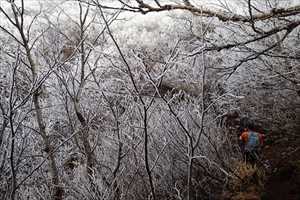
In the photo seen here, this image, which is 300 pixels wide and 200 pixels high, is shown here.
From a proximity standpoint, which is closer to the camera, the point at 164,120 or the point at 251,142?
the point at 251,142

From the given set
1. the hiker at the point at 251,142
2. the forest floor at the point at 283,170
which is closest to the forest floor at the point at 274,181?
the forest floor at the point at 283,170

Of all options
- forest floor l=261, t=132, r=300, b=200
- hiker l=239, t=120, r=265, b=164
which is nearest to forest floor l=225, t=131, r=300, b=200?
forest floor l=261, t=132, r=300, b=200

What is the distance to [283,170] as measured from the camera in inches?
257

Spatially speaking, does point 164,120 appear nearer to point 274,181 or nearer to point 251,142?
point 251,142

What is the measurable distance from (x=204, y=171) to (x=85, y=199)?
2.34 m

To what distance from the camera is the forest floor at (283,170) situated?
5.98 metres

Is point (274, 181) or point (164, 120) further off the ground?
point (164, 120)

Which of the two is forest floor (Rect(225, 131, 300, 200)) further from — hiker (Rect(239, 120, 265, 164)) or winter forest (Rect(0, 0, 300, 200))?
hiker (Rect(239, 120, 265, 164))

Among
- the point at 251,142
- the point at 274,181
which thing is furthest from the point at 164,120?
the point at 274,181

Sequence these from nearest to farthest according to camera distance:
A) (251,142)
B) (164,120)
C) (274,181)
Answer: (274,181)
(251,142)
(164,120)

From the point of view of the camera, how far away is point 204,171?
267 inches

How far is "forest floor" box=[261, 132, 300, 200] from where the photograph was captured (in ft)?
19.6

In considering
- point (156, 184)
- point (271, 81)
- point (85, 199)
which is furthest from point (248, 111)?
point (85, 199)

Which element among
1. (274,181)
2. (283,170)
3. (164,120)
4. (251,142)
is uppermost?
(164,120)
